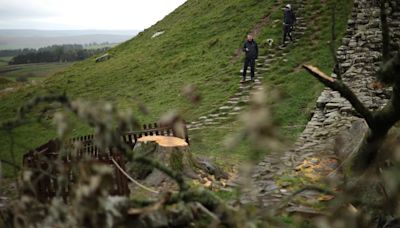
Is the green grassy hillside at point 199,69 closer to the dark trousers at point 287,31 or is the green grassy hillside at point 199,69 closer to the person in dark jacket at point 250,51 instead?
the dark trousers at point 287,31

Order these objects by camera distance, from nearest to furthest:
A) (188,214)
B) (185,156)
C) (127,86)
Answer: (188,214), (185,156), (127,86)

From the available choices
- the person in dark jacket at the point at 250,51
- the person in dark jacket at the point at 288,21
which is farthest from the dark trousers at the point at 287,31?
the person in dark jacket at the point at 250,51

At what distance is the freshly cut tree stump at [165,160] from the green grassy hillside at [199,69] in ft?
7.40

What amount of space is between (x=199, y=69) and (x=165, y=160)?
1380 cm

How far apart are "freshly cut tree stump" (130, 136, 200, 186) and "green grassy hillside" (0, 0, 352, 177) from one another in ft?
7.40

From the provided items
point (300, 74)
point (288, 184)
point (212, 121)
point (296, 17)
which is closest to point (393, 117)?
point (288, 184)

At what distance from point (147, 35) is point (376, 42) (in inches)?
918

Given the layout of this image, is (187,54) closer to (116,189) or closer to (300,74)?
(300,74)

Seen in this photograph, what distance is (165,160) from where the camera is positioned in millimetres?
8805

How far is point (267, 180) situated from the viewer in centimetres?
834

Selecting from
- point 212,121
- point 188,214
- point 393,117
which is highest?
point 393,117

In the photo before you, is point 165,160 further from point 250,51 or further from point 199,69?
point 199,69

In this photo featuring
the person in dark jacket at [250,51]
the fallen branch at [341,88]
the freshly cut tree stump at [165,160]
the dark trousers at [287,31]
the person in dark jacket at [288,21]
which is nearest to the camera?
the fallen branch at [341,88]

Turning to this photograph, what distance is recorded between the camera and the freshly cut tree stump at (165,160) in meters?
8.74
